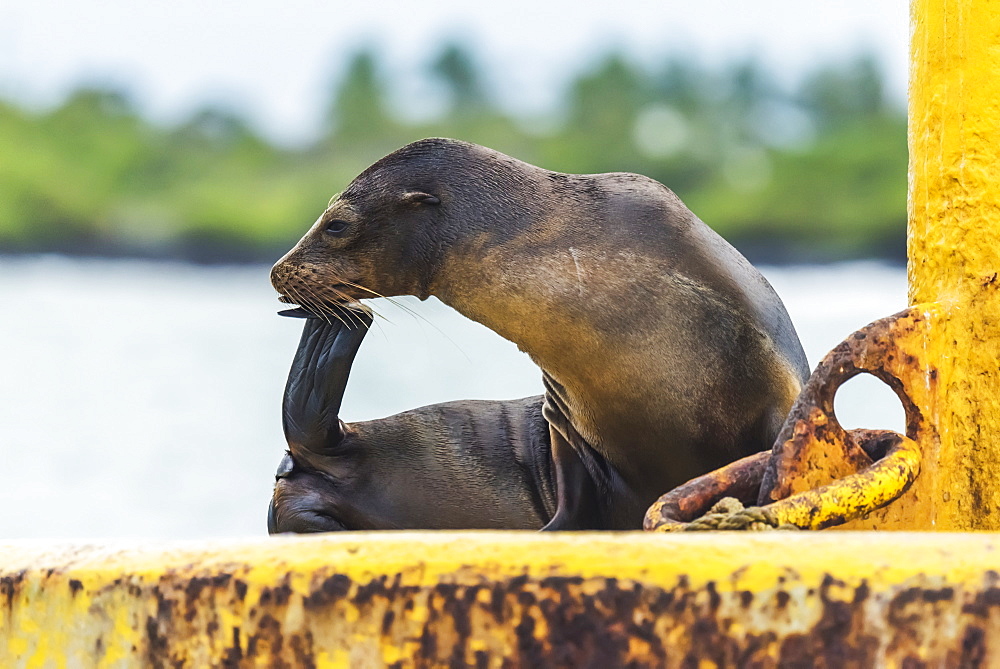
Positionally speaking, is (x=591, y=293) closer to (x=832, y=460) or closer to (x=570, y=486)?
(x=570, y=486)

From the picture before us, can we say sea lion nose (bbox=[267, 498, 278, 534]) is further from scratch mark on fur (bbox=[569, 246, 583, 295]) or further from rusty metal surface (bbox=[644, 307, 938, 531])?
rusty metal surface (bbox=[644, 307, 938, 531])

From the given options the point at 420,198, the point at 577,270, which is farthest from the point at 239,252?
the point at 577,270

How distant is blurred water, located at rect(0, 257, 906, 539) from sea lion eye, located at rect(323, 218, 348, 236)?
1185 cm

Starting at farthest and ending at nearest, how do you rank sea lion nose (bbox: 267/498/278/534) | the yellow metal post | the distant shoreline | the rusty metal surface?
the distant shoreline < sea lion nose (bbox: 267/498/278/534) < the yellow metal post < the rusty metal surface

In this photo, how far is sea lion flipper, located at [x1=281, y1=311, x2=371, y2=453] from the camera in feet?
11.3

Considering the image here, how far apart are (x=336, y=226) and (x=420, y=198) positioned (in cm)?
24

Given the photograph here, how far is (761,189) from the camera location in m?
16.7

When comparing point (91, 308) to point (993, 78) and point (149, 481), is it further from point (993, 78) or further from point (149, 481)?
point (993, 78)

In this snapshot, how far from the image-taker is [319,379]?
11.4ft

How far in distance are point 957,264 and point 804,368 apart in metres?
1.11

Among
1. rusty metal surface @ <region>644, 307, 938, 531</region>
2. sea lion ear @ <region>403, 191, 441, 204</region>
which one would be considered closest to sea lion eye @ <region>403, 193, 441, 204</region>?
sea lion ear @ <region>403, 191, 441, 204</region>

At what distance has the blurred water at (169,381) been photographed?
17.7 metres

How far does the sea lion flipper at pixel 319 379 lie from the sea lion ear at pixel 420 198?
1.26 ft

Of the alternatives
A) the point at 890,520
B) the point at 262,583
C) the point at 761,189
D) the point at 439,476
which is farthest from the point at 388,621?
the point at 761,189
